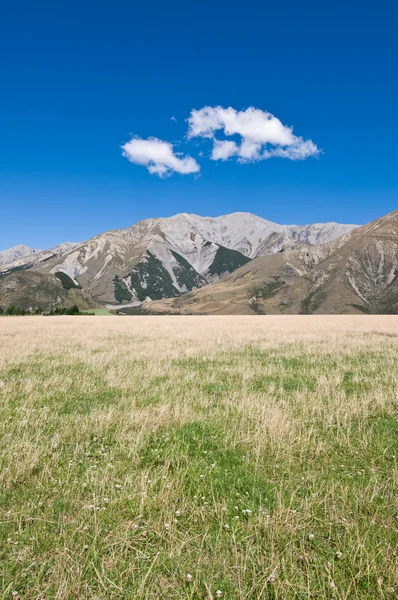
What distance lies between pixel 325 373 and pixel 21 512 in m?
12.1

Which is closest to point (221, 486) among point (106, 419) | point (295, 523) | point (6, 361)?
point (295, 523)

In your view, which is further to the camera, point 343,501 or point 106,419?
point 106,419

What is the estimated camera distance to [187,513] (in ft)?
14.2

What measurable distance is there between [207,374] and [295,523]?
9077 mm

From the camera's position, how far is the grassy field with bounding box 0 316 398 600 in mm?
3232

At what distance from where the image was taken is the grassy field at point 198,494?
3232mm

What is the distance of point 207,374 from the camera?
1302 centimetres

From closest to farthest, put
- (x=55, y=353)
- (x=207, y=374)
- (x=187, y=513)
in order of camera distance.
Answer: (x=187, y=513) → (x=207, y=374) → (x=55, y=353)

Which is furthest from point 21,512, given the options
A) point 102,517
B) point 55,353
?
point 55,353

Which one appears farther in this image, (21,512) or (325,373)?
(325,373)

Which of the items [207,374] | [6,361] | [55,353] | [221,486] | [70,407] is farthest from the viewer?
[55,353]

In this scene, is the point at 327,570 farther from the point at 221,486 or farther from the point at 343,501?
the point at 221,486

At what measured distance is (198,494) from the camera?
15.4 feet

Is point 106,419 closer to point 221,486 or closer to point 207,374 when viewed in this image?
point 221,486
